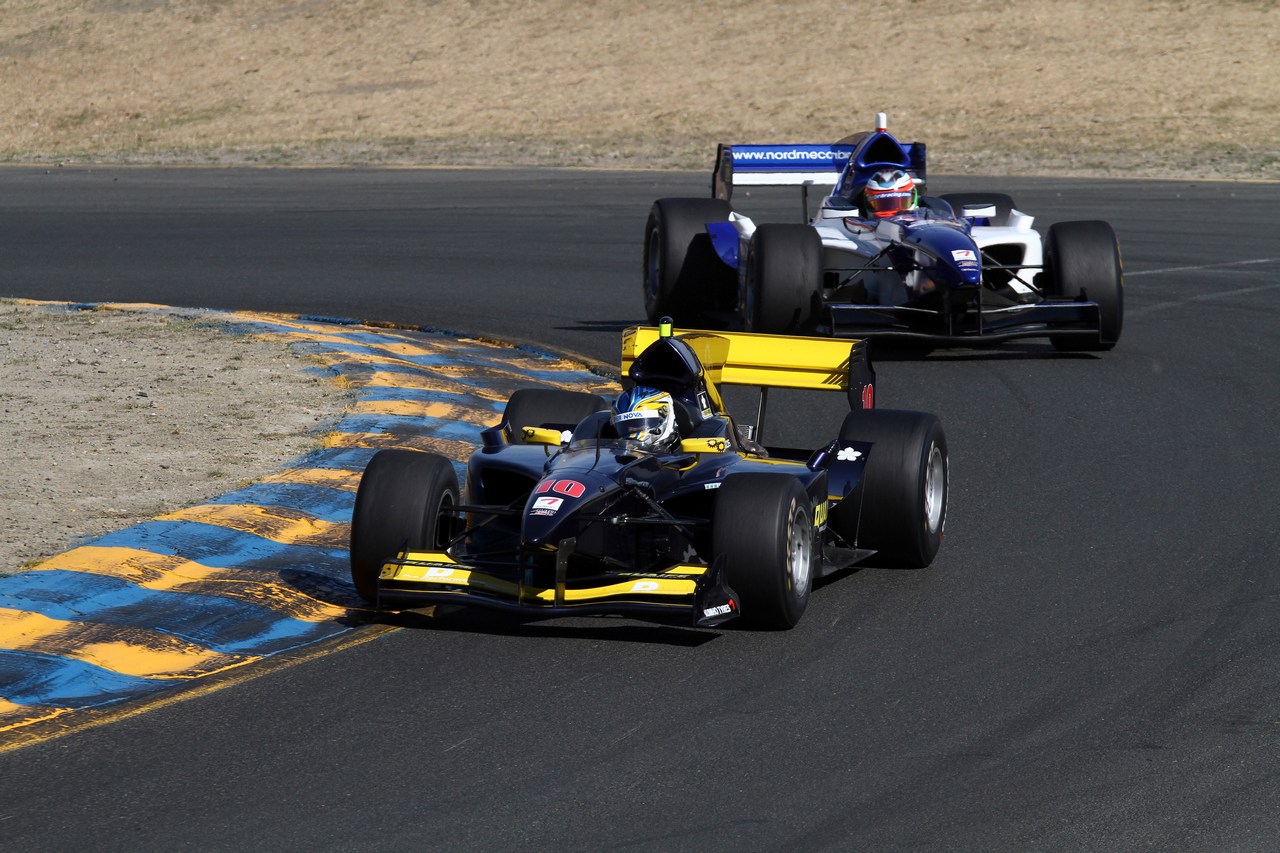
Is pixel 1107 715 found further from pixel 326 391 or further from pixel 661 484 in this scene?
pixel 326 391

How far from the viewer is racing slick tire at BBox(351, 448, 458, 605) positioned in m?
7.27

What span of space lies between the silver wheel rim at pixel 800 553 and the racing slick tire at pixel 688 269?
7675 mm

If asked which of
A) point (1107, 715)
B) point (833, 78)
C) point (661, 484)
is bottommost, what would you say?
point (1107, 715)

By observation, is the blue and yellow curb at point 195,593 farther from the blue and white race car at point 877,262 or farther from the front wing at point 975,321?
the front wing at point 975,321

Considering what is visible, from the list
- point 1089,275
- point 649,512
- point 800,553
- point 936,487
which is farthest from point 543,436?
point 1089,275

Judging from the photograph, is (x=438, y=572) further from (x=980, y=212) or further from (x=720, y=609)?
(x=980, y=212)

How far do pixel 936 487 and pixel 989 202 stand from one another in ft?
25.9

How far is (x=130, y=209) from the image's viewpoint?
24.6m

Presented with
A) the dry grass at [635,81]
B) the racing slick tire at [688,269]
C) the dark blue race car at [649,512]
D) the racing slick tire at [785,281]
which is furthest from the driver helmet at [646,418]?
the dry grass at [635,81]

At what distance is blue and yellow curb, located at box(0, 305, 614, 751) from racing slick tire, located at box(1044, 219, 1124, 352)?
211 inches

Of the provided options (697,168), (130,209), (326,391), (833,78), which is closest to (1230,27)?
(833,78)

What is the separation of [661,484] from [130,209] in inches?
741

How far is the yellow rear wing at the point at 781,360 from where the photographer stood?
354 inches

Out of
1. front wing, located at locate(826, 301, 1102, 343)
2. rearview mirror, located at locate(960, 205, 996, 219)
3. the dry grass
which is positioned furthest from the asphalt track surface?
the dry grass
